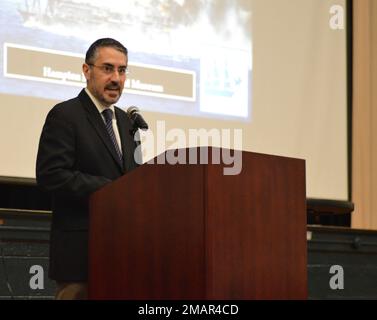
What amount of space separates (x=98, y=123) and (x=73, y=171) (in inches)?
8.5

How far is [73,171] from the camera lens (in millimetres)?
2498

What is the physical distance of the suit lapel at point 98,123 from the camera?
259 centimetres

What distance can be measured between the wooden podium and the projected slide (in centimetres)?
171

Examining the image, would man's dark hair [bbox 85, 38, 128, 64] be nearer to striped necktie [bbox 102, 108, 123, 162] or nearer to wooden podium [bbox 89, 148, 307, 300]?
striped necktie [bbox 102, 108, 123, 162]

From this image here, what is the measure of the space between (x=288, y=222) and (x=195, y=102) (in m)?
2.23

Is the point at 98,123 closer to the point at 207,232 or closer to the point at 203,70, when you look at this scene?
the point at 207,232

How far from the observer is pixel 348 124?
5.15 metres

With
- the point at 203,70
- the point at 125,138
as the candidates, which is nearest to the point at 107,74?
the point at 125,138

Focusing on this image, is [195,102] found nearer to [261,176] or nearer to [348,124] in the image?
[348,124]

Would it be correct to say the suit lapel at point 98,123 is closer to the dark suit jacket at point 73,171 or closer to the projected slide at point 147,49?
the dark suit jacket at point 73,171

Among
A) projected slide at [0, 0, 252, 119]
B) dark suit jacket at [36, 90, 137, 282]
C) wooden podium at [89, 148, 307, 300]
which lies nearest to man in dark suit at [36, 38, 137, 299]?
dark suit jacket at [36, 90, 137, 282]

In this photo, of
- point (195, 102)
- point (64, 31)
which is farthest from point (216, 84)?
point (64, 31)
